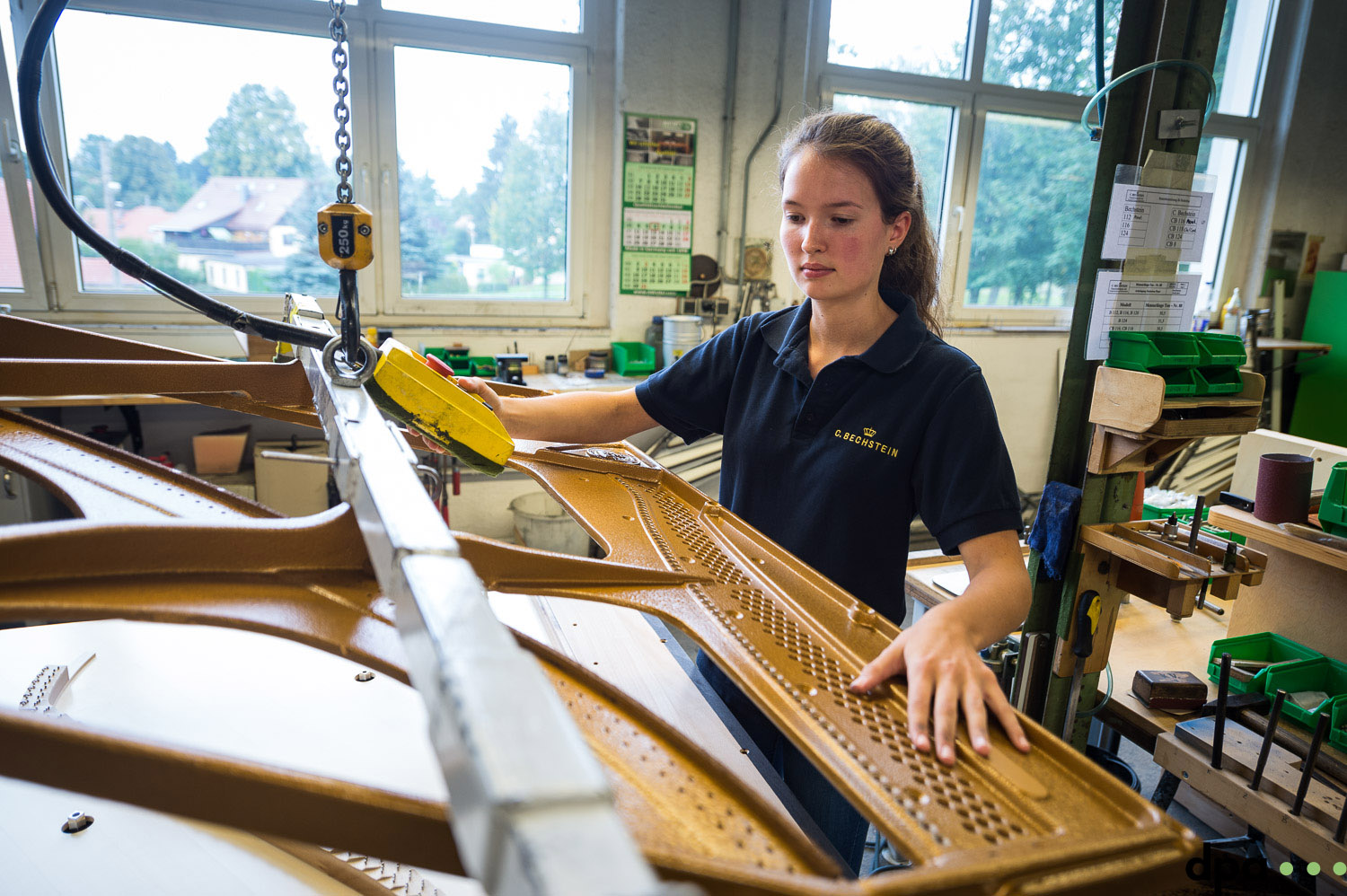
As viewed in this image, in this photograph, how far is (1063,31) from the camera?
15.8 feet

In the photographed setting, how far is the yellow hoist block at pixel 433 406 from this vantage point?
1018 mm

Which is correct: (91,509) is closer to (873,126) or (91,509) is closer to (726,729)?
(726,729)

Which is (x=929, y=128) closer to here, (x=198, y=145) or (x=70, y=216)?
(x=198, y=145)

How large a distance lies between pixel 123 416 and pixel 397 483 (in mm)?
3360

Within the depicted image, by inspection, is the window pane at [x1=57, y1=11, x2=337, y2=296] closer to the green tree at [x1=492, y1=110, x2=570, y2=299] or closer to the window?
the green tree at [x1=492, y1=110, x2=570, y2=299]

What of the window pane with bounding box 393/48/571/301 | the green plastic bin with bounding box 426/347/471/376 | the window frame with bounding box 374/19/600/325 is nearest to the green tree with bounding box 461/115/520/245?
the window pane with bounding box 393/48/571/301

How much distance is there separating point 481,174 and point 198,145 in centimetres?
122

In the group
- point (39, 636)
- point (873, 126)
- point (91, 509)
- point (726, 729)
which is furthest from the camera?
point (39, 636)

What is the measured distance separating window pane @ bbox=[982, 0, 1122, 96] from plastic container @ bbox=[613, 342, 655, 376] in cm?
272

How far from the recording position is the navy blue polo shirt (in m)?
1.19

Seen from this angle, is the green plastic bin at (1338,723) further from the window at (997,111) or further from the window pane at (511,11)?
the window pane at (511,11)

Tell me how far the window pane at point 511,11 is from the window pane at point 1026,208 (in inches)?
102

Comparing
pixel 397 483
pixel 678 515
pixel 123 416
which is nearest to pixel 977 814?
pixel 397 483

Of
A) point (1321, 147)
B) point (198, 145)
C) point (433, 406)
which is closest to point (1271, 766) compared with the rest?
point (433, 406)
